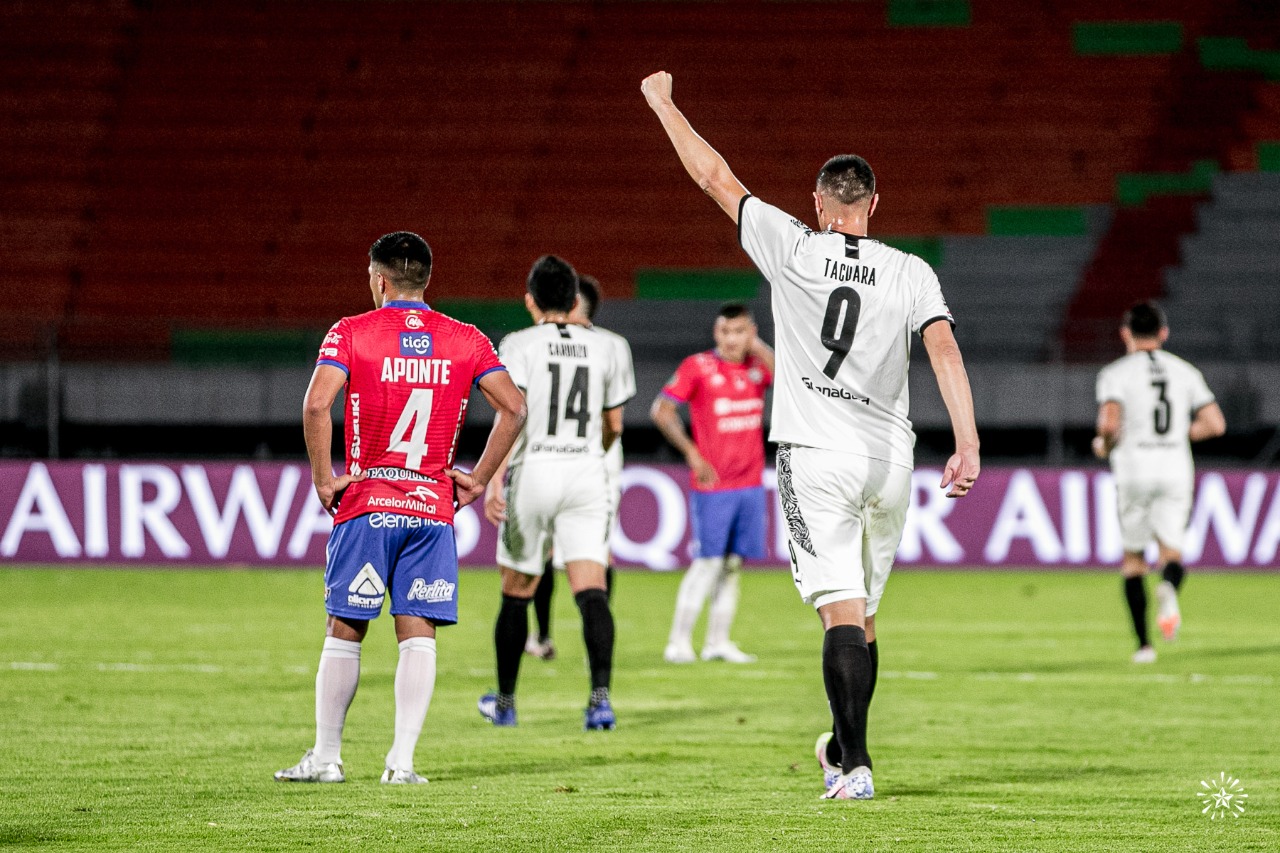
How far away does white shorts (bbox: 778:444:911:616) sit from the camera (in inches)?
242

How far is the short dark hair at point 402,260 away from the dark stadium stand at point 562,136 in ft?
50.3

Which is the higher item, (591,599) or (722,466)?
(722,466)

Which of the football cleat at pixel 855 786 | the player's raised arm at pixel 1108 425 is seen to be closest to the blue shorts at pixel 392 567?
the football cleat at pixel 855 786

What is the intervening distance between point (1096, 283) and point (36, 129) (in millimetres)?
15112

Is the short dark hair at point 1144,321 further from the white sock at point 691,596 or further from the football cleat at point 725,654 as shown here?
the football cleat at point 725,654

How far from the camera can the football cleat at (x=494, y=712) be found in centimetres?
830

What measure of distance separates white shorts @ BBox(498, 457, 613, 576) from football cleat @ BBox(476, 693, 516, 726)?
0.68 meters

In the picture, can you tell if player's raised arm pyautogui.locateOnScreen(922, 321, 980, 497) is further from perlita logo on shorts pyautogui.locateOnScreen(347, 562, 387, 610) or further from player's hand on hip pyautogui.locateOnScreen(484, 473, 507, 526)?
player's hand on hip pyautogui.locateOnScreen(484, 473, 507, 526)

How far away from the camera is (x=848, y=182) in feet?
20.2

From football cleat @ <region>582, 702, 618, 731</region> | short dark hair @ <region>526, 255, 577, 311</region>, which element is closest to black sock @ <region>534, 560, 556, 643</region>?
football cleat @ <region>582, 702, 618, 731</region>

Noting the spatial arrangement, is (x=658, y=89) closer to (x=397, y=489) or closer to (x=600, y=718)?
(x=397, y=489)

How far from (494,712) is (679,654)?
297cm

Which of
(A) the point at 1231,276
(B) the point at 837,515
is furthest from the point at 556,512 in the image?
(A) the point at 1231,276

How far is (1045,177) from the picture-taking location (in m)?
25.0
